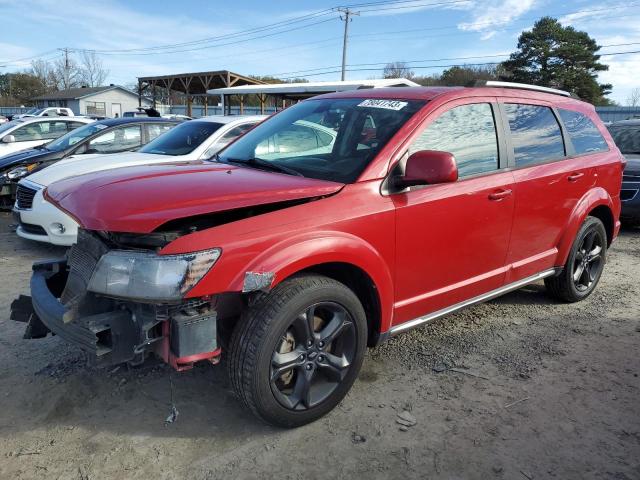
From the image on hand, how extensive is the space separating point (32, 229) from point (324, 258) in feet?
15.6

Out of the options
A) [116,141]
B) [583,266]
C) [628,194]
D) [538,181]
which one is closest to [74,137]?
[116,141]

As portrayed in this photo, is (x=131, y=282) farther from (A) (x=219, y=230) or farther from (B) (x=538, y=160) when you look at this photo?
(B) (x=538, y=160)

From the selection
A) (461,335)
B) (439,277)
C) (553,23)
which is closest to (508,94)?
(439,277)

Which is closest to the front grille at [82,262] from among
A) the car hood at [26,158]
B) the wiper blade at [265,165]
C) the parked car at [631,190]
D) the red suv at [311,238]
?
the red suv at [311,238]

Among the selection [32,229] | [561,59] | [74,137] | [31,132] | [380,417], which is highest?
[561,59]

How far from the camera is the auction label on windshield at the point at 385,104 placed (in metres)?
3.30

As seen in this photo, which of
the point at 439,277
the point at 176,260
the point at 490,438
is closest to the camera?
the point at 176,260

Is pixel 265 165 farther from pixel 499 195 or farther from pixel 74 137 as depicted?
pixel 74 137

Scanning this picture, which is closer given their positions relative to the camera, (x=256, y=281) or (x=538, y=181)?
(x=256, y=281)

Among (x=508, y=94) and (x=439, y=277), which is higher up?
(x=508, y=94)

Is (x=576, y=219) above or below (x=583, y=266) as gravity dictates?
above

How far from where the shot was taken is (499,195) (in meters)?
3.50

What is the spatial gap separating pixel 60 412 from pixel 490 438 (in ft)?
7.77

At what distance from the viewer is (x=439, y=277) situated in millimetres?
3291
